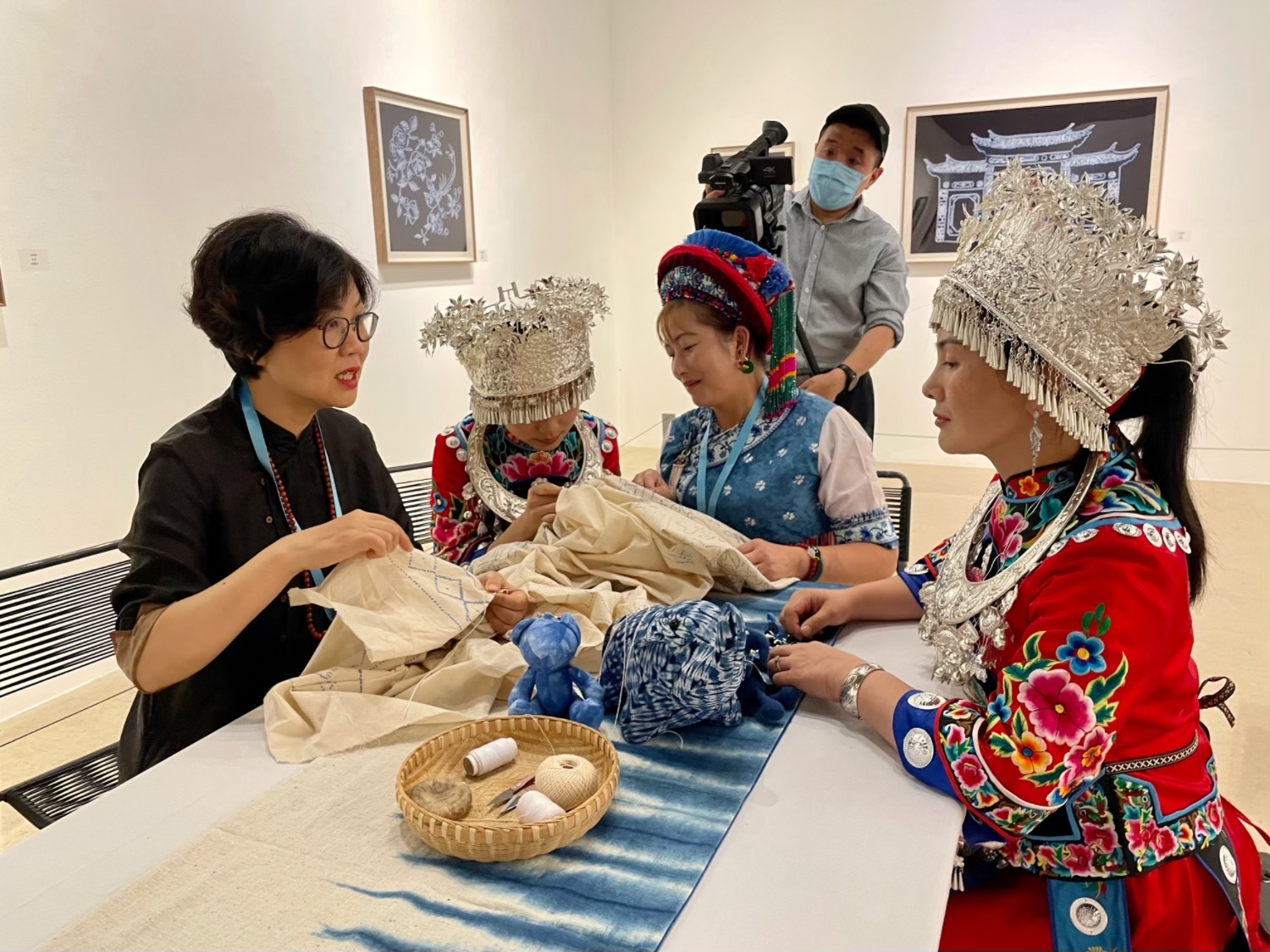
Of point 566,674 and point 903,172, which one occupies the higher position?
point 903,172

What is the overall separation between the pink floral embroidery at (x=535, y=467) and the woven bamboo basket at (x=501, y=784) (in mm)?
940

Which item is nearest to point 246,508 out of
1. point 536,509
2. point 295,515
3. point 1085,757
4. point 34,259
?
point 295,515

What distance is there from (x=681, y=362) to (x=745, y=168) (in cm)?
85

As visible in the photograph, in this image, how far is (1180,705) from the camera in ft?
3.64

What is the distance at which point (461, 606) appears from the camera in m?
1.35

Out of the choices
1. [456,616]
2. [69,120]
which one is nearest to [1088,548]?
[456,616]

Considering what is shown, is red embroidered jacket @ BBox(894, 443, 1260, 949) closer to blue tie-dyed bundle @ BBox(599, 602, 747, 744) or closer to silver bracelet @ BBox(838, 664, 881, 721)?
silver bracelet @ BBox(838, 664, 881, 721)

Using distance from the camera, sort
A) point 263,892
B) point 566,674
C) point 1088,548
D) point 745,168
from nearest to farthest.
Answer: point 263,892, point 1088,548, point 566,674, point 745,168

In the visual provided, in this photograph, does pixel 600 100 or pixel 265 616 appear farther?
pixel 600 100

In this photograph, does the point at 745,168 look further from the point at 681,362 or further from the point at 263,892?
the point at 263,892

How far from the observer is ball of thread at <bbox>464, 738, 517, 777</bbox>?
1.03 meters

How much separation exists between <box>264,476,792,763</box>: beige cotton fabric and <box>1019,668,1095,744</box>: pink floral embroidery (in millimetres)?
612

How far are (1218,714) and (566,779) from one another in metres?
2.60

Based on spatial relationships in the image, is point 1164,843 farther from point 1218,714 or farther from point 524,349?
point 1218,714
